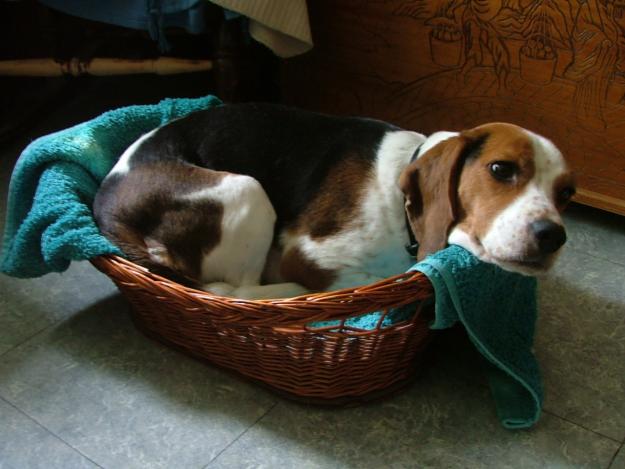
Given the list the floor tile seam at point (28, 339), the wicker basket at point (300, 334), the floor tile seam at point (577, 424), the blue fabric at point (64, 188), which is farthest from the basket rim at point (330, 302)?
the floor tile seam at point (28, 339)

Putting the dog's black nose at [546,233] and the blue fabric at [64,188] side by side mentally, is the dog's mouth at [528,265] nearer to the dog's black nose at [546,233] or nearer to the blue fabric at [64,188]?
the dog's black nose at [546,233]

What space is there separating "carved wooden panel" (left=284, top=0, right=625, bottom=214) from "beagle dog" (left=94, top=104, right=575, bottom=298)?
0.72 m

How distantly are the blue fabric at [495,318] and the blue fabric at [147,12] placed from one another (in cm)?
134

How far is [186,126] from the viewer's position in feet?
7.04

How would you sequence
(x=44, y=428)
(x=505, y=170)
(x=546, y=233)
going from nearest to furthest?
(x=546, y=233) < (x=505, y=170) < (x=44, y=428)

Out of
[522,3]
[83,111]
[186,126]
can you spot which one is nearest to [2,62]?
[83,111]

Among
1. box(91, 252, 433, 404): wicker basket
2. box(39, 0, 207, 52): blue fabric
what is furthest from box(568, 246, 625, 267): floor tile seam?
box(39, 0, 207, 52): blue fabric

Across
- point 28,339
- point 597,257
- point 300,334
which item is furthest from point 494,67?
point 28,339

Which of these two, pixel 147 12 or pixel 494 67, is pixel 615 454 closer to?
pixel 494 67

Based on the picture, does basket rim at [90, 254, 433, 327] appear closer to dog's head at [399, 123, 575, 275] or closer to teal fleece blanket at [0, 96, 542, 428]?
teal fleece blanket at [0, 96, 542, 428]

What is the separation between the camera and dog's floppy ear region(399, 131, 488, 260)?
1.68 meters

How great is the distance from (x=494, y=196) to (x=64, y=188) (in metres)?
1.23

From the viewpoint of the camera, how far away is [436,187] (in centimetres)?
169

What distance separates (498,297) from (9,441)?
4.24ft
